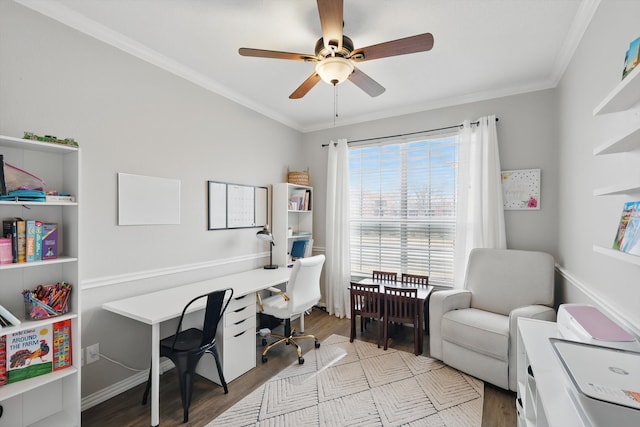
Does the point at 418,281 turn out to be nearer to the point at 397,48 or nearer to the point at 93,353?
the point at 397,48

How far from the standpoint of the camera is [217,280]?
2.86 m

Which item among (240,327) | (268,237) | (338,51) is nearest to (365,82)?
(338,51)

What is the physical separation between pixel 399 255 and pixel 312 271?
1377 millimetres

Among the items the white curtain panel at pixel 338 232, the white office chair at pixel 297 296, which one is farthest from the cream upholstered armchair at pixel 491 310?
the white curtain panel at pixel 338 232

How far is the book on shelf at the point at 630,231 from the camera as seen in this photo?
1103 mm

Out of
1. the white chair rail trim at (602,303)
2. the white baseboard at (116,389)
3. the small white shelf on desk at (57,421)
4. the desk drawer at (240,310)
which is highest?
the white chair rail trim at (602,303)

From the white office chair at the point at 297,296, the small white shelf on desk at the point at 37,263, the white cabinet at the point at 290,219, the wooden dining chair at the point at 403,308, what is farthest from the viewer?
the white cabinet at the point at 290,219

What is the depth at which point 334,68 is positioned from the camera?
1934mm

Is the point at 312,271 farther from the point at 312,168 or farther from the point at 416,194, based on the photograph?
the point at 312,168

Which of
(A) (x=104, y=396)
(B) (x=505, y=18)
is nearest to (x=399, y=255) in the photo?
(B) (x=505, y=18)

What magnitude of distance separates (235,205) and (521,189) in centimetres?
293

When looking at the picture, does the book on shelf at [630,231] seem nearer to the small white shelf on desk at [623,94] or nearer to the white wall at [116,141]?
the small white shelf on desk at [623,94]

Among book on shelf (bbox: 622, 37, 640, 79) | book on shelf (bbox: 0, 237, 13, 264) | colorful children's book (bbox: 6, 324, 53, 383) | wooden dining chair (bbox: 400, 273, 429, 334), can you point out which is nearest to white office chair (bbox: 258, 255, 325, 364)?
wooden dining chair (bbox: 400, 273, 429, 334)

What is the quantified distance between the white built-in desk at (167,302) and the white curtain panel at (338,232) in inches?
36.1
